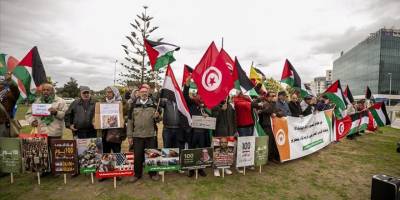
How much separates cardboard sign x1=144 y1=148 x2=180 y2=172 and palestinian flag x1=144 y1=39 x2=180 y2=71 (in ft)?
5.97

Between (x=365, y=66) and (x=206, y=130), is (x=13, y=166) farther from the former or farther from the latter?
(x=365, y=66)

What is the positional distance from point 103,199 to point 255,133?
4.07m

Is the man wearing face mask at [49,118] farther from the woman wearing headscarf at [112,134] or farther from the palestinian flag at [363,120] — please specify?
→ the palestinian flag at [363,120]

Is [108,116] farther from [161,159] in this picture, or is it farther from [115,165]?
[161,159]

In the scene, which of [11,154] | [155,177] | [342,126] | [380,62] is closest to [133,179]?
[155,177]

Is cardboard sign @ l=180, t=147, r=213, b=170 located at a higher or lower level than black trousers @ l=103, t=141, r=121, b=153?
lower

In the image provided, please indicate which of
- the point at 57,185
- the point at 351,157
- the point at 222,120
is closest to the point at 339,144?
the point at 351,157

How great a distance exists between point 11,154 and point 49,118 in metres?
0.96

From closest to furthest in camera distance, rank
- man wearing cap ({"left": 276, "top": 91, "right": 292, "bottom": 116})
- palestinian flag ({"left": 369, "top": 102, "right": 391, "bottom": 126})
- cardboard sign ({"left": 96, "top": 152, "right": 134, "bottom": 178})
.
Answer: cardboard sign ({"left": 96, "top": 152, "right": 134, "bottom": 178}), man wearing cap ({"left": 276, "top": 91, "right": 292, "bottom": 116}), palestinian flag ({"left": 369, "top": 102, "right": 391, "bottom": 126})

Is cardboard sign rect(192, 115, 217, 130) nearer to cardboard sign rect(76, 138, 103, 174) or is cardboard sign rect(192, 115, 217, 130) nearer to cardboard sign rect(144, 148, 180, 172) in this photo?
cardboard sign rect(144, 148, 180, 172)

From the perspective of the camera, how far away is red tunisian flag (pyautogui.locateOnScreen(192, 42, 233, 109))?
5.20 metres

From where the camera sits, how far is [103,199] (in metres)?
4.32

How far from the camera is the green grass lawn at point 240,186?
4.54 meters

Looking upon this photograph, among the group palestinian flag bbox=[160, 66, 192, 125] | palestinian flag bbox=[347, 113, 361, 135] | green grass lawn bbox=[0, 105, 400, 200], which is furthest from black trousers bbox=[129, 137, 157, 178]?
palestinian flag bbox=[347, 113, 361, 135]
